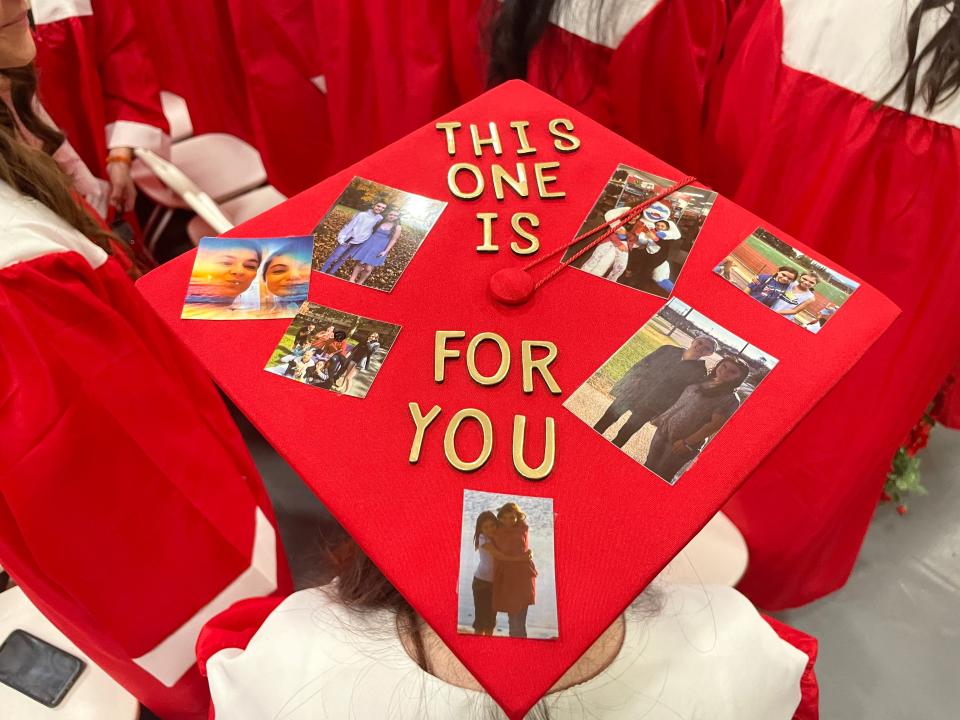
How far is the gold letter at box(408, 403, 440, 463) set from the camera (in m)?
0.54

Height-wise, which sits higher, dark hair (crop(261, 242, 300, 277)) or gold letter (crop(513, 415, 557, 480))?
dark hair (crop(261, 242, 300, 277))

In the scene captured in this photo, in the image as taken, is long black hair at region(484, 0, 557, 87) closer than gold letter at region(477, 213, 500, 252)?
No

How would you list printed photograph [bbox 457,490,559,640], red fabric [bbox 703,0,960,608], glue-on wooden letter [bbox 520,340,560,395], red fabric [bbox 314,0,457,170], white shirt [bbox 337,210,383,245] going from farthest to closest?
red fabric [bbox 314,0,457,170]
red fabric [bbox 703,0,960,608]
white shirt [bbox 337,210,383,245]
glue-on wooden letter [bbox 520,340,560,395]
printed photograph [bbox 457,490,559,640]

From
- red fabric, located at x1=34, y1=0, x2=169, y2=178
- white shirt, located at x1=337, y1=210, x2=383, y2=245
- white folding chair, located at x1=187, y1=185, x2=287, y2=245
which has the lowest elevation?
white folding chair, located at x1=187, y1=185, x2=287, y2=245

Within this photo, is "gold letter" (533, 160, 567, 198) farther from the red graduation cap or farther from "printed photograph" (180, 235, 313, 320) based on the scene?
"printed photograph" (180, 235, 313, 320)

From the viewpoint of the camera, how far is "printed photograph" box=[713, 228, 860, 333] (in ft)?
2.03

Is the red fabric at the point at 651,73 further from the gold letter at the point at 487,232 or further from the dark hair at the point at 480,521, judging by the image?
the dark hair at the point at 480,521

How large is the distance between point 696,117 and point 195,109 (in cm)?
144

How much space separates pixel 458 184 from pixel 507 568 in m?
0.44

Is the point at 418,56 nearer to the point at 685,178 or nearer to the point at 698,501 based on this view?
the point at 685,178

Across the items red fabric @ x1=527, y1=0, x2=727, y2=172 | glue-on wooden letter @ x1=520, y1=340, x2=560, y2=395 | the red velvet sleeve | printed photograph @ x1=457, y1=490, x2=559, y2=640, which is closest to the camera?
printed photograph @ x1=457, y1=490, x2=559, y2=640

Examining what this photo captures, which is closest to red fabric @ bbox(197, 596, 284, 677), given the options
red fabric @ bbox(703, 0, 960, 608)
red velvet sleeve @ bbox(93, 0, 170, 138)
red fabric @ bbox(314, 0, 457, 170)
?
red fabric @ bbox(703, 0, 960, 608)

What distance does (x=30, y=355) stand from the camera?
70 centimetres

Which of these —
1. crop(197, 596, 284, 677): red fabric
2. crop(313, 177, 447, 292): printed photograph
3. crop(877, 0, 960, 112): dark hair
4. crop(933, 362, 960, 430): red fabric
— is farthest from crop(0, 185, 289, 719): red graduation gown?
crop(933, 362, 960, 430): red fabric
